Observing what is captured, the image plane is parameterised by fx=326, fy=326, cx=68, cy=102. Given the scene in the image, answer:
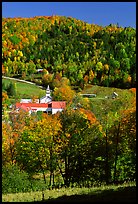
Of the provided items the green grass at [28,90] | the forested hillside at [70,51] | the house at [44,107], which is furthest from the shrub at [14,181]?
the green grass at [28,90]

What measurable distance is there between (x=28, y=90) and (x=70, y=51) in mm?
30041

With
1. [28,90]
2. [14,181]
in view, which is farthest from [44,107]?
[14,181]

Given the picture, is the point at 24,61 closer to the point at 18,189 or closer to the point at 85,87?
the point at 85,87

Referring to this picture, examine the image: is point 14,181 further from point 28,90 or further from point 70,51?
point 70,51

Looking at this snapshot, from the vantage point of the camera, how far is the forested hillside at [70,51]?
7038 cm

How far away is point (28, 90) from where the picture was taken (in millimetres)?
65938

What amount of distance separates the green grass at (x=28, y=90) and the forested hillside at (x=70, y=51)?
3.39 meters

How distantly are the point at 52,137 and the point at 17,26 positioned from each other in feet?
267

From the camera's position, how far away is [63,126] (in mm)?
13078

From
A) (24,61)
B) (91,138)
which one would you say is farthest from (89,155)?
(24,61)

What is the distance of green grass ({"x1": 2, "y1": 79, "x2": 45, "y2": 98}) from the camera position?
62.2 meters

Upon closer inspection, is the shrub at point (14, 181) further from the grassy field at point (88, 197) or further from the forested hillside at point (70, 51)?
the forested hillside at point (70, 51)

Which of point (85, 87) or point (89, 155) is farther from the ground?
point (85, 87)

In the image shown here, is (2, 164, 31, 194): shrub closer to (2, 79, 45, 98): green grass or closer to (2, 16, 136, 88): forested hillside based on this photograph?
(2, 16, 136, 88): forested hillside
